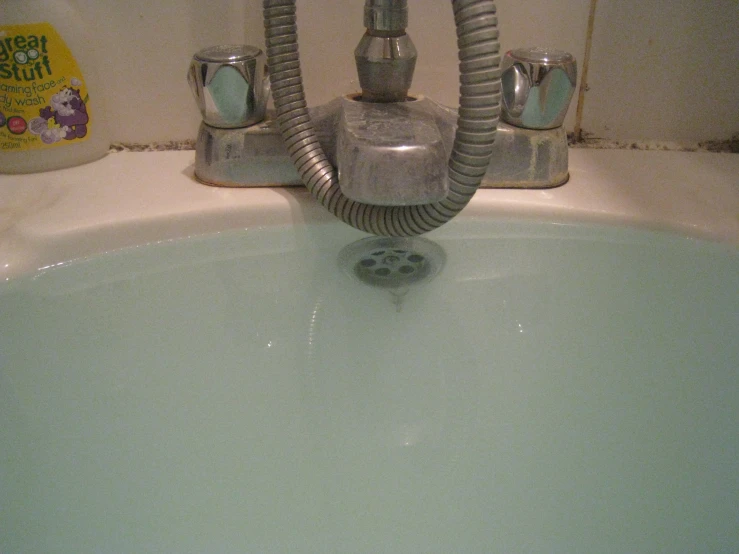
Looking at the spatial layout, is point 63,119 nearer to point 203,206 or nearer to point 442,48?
point 203,206

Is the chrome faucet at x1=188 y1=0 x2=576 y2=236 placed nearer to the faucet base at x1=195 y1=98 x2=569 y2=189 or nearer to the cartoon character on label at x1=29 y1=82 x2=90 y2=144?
the faucet base at x1=195 y1=98 x2=569 y2=189

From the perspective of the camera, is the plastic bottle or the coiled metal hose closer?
the coiled metal hose

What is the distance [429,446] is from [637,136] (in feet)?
1.07

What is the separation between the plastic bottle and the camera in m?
0.44

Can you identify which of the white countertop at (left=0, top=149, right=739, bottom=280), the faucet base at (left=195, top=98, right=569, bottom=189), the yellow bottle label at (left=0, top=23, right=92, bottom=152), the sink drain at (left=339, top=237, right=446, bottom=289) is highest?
the yellow bottle label at (left=0, top=23, right=92, bottom=152)

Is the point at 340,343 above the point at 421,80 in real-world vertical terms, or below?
below

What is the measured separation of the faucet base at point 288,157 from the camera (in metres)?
0.43

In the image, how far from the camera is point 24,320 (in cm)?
41

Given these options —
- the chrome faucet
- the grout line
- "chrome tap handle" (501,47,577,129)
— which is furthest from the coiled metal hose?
the grout line

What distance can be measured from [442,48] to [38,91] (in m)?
0.31

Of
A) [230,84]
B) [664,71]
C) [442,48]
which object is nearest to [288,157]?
[230,84]

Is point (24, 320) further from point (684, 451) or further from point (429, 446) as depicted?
point (684, 451)

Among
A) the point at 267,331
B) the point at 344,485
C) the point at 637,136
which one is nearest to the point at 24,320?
the point at 267,331

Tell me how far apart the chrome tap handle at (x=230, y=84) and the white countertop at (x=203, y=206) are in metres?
0.05
